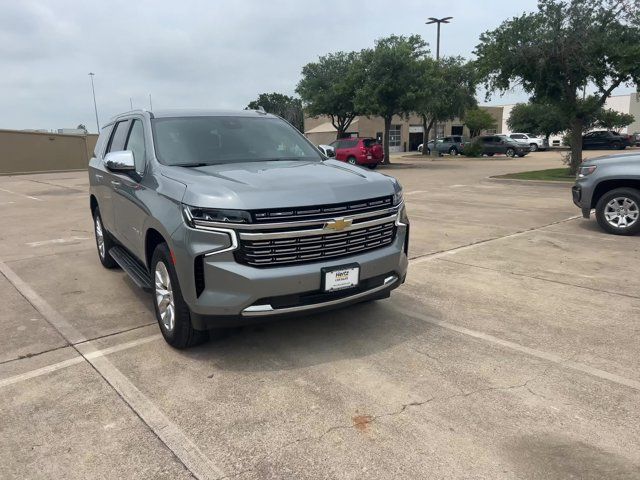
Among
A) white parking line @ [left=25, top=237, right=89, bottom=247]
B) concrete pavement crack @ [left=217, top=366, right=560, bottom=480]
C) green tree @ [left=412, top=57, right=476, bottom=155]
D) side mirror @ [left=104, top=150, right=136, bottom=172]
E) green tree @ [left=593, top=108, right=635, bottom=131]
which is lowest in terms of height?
concrete pavement crack @ [left=217, top=366, right=560, bottom=480]

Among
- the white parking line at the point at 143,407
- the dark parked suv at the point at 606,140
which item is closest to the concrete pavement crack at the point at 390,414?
the white parking line at the point at 143,407

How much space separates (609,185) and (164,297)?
7445 mm

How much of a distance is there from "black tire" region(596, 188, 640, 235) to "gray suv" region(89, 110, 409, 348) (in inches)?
220

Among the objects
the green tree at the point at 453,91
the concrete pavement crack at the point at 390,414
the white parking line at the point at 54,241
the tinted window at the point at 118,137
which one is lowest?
the concrete pavement crack at the point at 390,414

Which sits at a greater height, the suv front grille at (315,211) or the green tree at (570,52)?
the green tree at (570,52)

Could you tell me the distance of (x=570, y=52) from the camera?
1647 centimetres

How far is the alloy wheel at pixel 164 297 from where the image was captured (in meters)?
3.91

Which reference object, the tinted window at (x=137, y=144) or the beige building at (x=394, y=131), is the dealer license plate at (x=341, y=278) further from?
the beige building at (x=394, y=131)

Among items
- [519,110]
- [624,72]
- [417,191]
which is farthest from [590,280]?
[519,110]

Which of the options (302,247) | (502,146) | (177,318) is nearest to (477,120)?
(502,146)

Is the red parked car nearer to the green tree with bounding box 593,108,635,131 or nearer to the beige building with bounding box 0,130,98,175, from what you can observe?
the beige building with bounding box 0,130,98,175

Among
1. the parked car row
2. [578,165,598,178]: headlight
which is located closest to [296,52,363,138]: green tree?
the parked car row

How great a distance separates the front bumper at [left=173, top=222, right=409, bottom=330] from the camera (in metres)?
3.45

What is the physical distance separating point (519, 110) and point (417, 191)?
4722 cm
